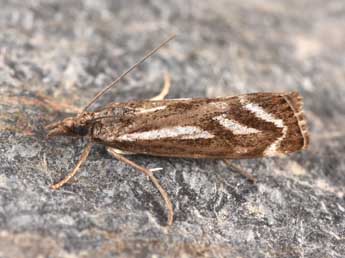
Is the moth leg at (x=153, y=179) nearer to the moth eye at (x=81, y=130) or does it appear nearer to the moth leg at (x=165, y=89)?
the moth eye at (x=81, y=130)

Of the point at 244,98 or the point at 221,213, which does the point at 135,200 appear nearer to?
the point at 221,213

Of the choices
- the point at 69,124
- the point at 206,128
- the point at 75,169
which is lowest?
the point at 75,169

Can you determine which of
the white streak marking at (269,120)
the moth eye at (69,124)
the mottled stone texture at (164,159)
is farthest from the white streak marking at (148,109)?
the white streak marking at (269,120)

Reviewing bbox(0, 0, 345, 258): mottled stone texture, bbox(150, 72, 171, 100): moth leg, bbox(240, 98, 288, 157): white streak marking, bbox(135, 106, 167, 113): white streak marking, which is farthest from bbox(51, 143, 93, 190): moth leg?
bbox(240, 98, 288, 157): white streak marking

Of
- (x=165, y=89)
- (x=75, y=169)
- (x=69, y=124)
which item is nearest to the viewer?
(x=75, y=169)

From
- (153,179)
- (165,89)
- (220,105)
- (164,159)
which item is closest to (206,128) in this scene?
(220,105)

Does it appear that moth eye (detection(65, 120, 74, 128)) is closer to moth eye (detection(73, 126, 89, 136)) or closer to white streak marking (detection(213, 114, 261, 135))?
moth eye (detection(73, 126, 89, 136))

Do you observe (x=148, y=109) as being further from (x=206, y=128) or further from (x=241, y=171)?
(x=241, y=171)

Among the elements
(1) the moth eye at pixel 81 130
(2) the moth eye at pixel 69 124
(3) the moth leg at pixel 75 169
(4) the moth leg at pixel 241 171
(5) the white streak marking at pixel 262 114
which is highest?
(5) the white streak marking at pixel 262 114
